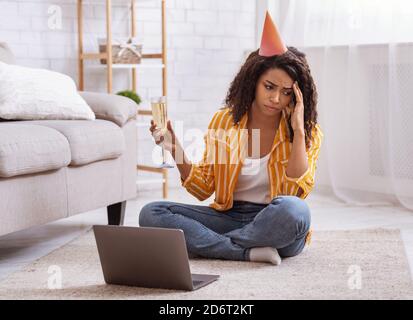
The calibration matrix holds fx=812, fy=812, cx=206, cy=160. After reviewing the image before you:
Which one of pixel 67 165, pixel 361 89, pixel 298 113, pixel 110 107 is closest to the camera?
pixel 298 113

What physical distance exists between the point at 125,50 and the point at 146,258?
199cm

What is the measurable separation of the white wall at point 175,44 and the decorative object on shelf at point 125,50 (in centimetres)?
18

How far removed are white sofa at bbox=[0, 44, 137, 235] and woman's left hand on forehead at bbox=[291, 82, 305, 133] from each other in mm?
773

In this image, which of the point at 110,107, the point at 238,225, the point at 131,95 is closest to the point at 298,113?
the point at 238,225

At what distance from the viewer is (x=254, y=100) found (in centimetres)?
260

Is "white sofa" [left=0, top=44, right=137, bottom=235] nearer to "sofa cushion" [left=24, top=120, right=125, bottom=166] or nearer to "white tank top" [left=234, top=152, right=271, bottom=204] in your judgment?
"sofa cushion" [left=24, top=120, right=125, bottom=166]

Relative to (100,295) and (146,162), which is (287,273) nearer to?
(100,295)

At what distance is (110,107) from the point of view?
315cm

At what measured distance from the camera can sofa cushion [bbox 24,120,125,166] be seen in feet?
9.11

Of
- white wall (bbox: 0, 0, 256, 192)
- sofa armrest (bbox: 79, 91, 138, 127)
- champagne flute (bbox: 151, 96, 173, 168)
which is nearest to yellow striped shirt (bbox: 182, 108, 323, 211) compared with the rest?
champagne flute (bbox: 151, 96, 173, 168)

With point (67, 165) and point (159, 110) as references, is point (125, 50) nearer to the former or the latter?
point (67, 165)

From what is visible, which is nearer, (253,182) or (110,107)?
(253,182)

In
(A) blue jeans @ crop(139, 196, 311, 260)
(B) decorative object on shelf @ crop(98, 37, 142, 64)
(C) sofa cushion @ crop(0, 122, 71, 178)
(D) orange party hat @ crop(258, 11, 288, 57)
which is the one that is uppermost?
(D) orange party hat @ crop(258, 11, 288, 57)

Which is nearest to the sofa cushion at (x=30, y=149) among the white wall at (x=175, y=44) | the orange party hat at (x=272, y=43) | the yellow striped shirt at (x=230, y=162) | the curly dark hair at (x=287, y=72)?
the yellow striped shirt at (x=230, y=162)
